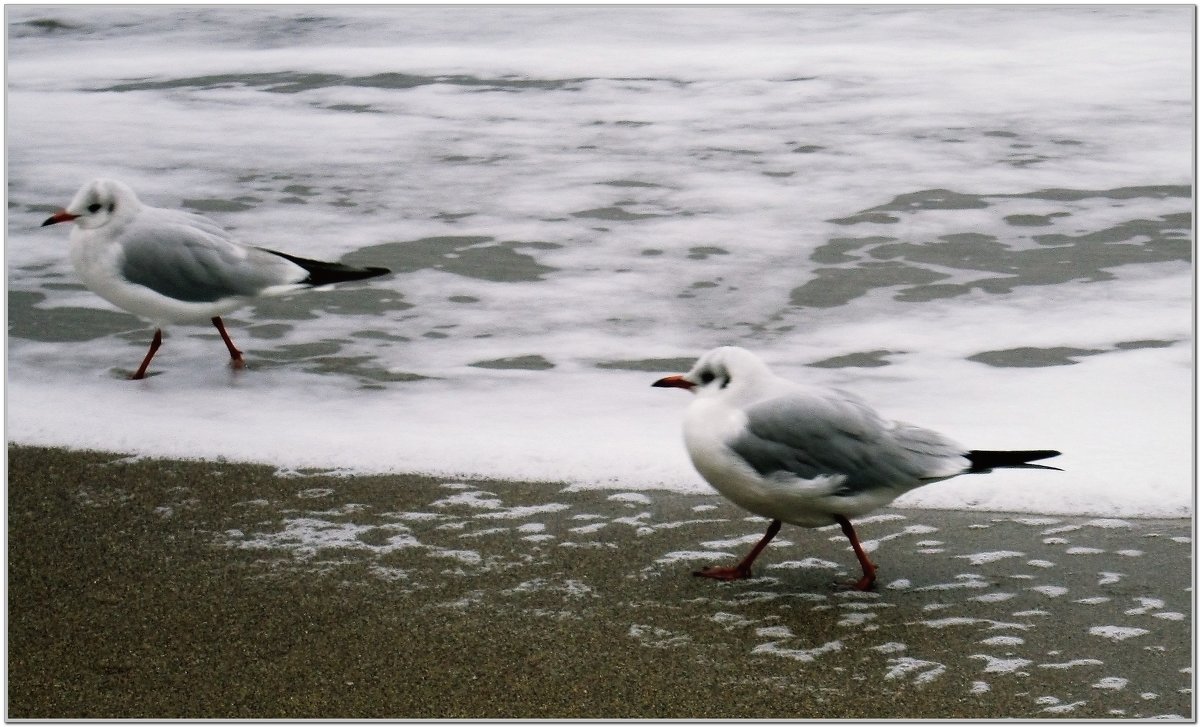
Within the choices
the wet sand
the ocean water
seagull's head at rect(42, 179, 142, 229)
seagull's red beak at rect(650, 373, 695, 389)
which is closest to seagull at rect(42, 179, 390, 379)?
seagull's head at rect(42, 179, 142, 229)

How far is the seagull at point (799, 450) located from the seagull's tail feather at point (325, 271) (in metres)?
1.57

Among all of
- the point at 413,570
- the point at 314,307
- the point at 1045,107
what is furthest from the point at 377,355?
the point at 1045,107

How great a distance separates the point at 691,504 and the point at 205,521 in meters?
1.05

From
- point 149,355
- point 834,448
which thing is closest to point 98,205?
point 149,355

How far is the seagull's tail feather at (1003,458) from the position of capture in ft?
9.21

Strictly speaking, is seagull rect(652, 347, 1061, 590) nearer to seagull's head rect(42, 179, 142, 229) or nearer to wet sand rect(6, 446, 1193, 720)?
wet sand rect(6, 446, 1193, 720)

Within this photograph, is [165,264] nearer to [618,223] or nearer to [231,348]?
[231,348]

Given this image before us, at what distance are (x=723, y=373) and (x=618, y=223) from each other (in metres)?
2.66

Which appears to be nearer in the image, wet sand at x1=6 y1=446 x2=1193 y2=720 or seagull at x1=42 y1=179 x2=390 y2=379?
wet sand at x1=6 y1=446 x2=1193 y2=720

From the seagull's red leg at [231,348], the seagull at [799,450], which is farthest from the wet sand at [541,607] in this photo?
the seagull's red leg at [231,348]

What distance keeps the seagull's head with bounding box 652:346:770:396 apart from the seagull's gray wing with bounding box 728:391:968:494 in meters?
0.06

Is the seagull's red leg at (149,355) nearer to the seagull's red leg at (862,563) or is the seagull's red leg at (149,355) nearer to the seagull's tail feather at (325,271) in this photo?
the seagull's tail feather at (325,271)

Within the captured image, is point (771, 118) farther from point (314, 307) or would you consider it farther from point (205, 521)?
point (205, 521)

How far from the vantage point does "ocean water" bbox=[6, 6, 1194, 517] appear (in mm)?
3826
